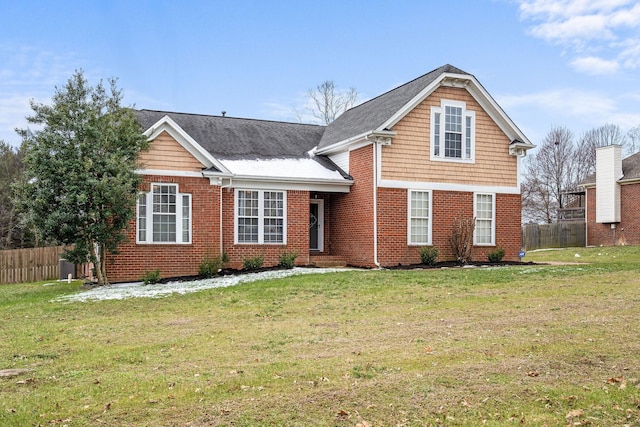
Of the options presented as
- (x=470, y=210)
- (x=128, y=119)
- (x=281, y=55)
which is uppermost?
(x=281, y=55)

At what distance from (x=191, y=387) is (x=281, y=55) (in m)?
23.1

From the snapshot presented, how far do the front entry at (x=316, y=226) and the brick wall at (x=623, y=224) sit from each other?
2039 cm

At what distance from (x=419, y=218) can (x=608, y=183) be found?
1955cm

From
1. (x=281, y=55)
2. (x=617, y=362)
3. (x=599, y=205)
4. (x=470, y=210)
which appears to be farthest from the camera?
(x=599, y=205)

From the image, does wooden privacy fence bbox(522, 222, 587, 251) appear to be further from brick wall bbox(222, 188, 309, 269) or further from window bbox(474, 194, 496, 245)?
brick wall bbox(222, 188, 309, 269)

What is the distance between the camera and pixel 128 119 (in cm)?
1761

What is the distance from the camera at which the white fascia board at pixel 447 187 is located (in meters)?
20.5

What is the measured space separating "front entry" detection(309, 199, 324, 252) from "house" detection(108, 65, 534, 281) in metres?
0.04

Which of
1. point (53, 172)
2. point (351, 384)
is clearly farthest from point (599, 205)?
point (351, 384)

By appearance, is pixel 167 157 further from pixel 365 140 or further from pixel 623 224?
pixel 623 224

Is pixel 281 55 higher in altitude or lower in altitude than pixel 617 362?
higher

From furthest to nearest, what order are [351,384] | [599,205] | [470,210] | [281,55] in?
[599,205] → [281,55] → [470,210] → [351,384]

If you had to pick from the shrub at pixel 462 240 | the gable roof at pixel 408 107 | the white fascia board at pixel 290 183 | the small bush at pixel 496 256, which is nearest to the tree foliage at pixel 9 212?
the white fascia board at pixel 290 183

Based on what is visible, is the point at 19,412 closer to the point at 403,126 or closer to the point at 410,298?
the point at 410,298
